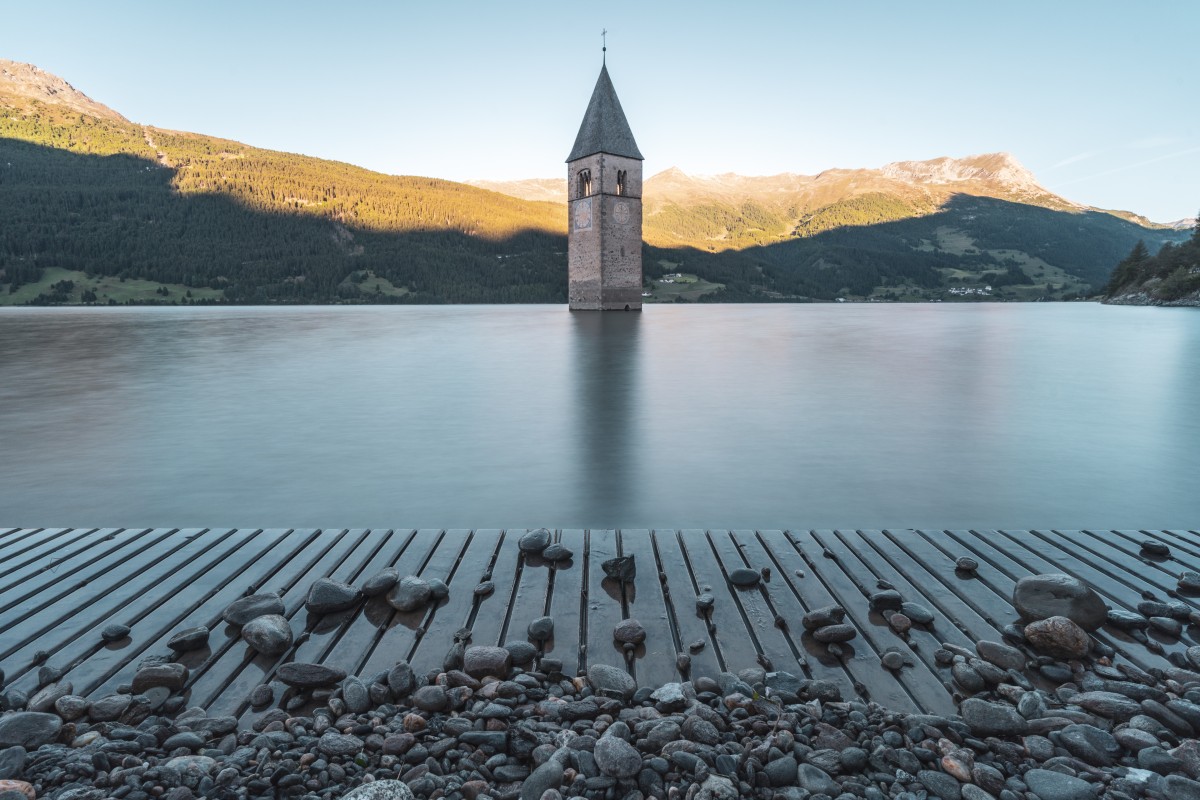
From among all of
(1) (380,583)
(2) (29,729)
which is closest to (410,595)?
(1) (380,583)

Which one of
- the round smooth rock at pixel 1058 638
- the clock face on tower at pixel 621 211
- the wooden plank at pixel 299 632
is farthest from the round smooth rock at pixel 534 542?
the clock face on tower at pixel 621 211

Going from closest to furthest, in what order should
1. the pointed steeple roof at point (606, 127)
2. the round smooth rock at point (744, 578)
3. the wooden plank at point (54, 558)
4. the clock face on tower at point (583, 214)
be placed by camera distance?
the round smooth rock at point (744, 578) < the wooden plank at point (54, 558) < the pointed steeple roof at point (606, 127) < the clock face on tower at point (583, 214)

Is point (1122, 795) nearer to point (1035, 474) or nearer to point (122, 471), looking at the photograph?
point (1035, 474)

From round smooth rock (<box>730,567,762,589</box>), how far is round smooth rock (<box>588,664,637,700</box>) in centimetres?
157

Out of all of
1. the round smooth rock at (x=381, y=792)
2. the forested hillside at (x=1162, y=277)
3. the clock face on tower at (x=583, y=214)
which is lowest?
the round smooth rock at (x=381, y=792)

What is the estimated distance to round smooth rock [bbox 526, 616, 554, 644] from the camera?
4.29 meters

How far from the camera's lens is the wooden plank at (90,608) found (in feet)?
13.8

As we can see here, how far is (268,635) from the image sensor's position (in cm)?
418

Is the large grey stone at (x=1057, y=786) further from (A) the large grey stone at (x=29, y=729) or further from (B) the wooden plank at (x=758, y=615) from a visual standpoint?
(A) the large grey stone at (x=29, y=729)

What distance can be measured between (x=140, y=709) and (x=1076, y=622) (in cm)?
594

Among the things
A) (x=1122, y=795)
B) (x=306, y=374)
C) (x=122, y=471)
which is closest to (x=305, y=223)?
(x=306, y=374)

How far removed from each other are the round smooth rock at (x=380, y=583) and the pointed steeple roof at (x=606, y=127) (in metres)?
63.2

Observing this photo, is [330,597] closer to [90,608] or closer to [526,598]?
[526,598]

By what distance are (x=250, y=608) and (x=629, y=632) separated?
2.74 metres
